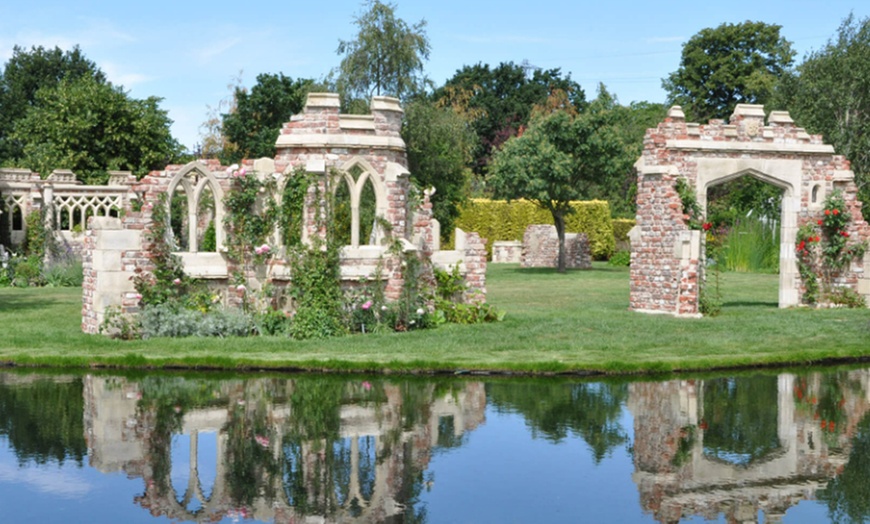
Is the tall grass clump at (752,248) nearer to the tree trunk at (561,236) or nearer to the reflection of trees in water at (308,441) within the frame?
the tree trunk at (561,236)

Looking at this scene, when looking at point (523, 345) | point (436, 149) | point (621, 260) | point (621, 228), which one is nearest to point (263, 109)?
point (436, 149)

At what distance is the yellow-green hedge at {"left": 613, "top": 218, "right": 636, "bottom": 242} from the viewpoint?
4550 cm

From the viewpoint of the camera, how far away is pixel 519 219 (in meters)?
44.0

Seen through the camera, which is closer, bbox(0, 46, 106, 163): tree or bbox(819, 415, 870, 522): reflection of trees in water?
bbox(819, 415, 870, 522): reflection of trees in water

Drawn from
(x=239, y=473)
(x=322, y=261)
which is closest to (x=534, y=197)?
(x=322, y=261)

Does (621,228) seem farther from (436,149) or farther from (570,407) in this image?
(570,407)

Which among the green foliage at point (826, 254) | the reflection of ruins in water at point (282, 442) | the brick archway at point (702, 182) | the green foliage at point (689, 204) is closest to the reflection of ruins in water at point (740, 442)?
the reflection of ruins in water at point (282, 442)

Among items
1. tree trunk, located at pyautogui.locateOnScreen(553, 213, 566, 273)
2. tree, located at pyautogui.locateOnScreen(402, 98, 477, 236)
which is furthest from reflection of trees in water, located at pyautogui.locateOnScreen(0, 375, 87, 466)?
tree trunk, located at pyautogui.locateOnScreen(553, 213, 566, 273)

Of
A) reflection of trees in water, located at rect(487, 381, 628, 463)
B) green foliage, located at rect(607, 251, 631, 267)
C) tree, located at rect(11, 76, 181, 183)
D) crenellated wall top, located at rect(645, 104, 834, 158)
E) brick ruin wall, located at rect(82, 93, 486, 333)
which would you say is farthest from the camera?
green foliage, located at rect(607, 251, 631, 267)

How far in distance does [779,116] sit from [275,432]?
47.7 ft

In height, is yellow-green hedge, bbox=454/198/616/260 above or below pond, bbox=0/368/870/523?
above

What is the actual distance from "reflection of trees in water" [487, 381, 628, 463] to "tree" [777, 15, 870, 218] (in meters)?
28.4

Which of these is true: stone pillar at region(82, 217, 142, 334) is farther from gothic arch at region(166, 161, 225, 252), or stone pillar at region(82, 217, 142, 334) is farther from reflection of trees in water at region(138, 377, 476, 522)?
reflection of trees in water at region(138, 377, 476, 522)

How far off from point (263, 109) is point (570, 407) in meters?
30.0
